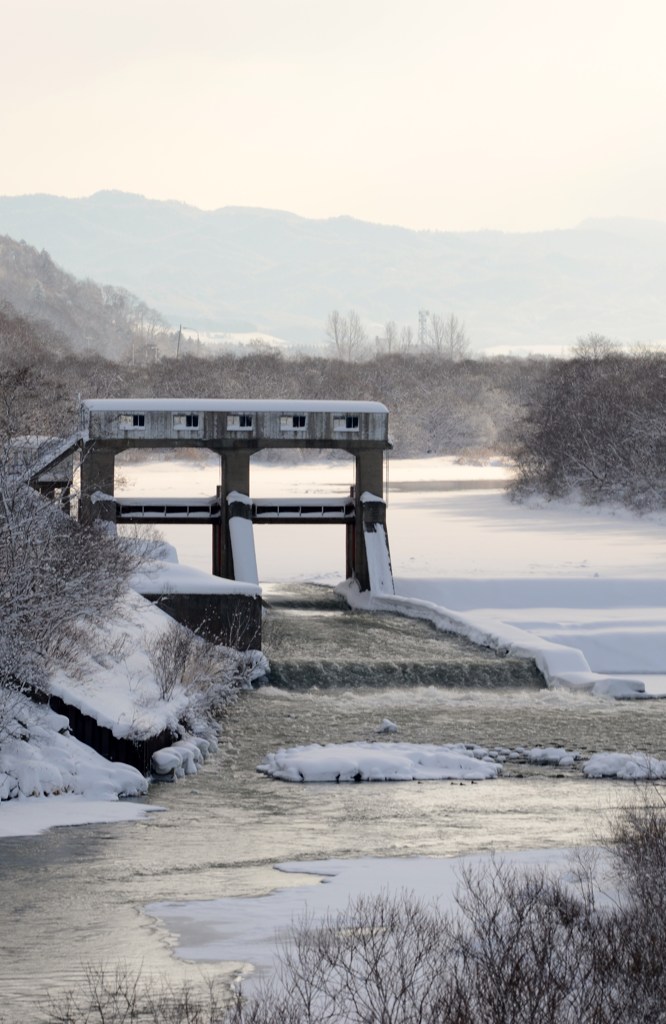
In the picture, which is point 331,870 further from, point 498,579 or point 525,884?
point 498,579

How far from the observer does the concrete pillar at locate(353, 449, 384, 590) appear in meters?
42.0

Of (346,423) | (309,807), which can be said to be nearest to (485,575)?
(346,423)

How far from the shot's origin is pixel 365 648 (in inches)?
1326

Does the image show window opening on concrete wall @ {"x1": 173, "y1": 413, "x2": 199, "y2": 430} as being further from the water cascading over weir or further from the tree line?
the tree line

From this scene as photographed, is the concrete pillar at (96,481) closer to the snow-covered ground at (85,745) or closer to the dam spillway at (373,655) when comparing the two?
the dam spillway at (373,655)

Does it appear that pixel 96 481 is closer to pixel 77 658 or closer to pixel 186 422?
pixel 186 422

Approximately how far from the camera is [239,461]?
1681 inches

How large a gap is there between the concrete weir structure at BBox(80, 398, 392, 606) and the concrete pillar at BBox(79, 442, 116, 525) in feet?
0.09

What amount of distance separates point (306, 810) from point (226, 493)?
2215cm

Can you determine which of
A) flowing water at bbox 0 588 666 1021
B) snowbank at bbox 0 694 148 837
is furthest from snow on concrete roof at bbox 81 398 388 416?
snowbank at bbox 0 694 148 837

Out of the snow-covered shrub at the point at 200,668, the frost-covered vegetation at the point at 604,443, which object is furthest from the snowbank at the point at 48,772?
the frost-covered vegetation at the point at 604,443

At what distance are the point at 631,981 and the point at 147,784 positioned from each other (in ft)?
40.5

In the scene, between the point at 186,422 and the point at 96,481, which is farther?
the point at 186,422

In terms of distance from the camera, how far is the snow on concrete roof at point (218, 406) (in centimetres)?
4262
